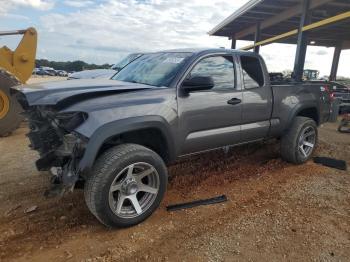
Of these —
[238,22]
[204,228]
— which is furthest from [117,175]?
[238,22]

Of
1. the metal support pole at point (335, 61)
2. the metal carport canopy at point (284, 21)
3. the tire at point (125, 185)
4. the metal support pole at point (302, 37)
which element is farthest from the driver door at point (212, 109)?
the metal support pole at point (335, 61)

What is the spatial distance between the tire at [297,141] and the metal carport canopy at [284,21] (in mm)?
5951

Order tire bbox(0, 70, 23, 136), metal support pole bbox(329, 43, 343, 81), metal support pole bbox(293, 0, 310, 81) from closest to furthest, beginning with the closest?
tire bbox(0, 70, 23, 136)
metal support pole bbox(293, 0, 310, 81)
metal support pole bbox(329, 43, 343, 81)

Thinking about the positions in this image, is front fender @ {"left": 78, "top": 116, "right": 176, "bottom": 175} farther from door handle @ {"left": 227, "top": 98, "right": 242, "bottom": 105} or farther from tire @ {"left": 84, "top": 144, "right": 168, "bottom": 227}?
door handle @ {"left": 227, "top": 98, "right": 242, "bottom": 105}

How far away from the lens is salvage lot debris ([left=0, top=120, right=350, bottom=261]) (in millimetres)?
2998

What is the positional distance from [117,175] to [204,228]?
3.66ft

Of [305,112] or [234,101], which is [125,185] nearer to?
[234,101]

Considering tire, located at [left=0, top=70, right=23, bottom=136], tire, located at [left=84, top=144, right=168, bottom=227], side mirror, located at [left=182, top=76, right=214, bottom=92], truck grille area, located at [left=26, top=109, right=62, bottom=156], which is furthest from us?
tire, located at [left=0, top=70, right=23, bottom=136]

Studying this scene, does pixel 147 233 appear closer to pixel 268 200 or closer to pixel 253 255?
pixel 253 255

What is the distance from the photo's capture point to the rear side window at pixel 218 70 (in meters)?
4.18

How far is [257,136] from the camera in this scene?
496cm

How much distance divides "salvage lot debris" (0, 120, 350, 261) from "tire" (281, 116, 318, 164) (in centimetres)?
32

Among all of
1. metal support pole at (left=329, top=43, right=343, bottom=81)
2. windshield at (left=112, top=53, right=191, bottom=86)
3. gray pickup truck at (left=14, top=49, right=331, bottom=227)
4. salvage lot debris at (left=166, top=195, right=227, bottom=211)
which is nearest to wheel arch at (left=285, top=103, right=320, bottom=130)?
gray pickup truck at (left=14, top=49, right=331, bottom=227)

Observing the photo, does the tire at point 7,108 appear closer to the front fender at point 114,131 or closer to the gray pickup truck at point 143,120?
the gray pickup truck at point 143,120
